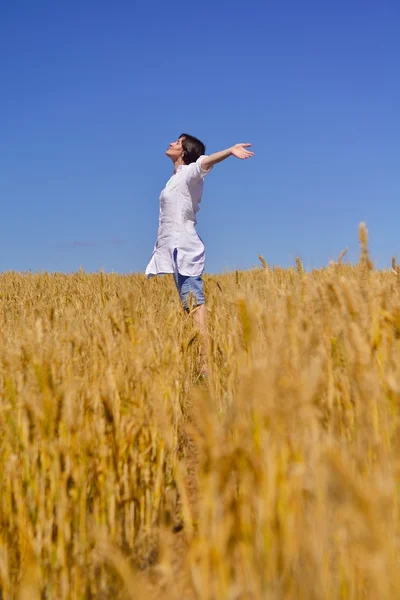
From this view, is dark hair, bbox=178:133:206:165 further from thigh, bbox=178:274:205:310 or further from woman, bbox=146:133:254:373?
thigh, bbox=178:274:205:310

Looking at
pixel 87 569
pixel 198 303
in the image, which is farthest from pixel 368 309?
pixel 198 303

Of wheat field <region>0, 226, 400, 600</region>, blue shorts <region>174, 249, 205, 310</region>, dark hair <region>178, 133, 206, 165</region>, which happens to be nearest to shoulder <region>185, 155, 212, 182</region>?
dark hair <region>178, 133, 206, 165</region>

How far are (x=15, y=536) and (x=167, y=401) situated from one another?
658mm

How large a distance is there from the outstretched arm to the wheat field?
1467 millimetres

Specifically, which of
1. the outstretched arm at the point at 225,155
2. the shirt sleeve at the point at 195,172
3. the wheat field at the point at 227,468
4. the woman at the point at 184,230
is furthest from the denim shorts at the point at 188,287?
the wheat field at the point at 227,468

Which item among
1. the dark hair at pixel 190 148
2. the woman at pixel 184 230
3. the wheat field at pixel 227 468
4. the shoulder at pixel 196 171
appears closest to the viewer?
the wheat field at pixel 227 468

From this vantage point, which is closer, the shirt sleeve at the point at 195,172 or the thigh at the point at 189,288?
the shirt sleeve at the point at 195,172

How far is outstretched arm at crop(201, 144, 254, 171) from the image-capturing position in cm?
358

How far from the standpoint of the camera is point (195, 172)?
160 inches

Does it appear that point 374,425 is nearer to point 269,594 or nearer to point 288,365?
point 288,365

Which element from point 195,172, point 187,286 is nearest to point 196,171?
point 195,172

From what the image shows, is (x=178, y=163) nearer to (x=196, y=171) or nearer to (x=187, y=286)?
(x=196, y=171)

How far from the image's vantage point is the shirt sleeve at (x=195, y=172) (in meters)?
4.03

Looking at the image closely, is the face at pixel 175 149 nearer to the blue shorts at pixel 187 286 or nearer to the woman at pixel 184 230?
the woman at pixel 184 230
